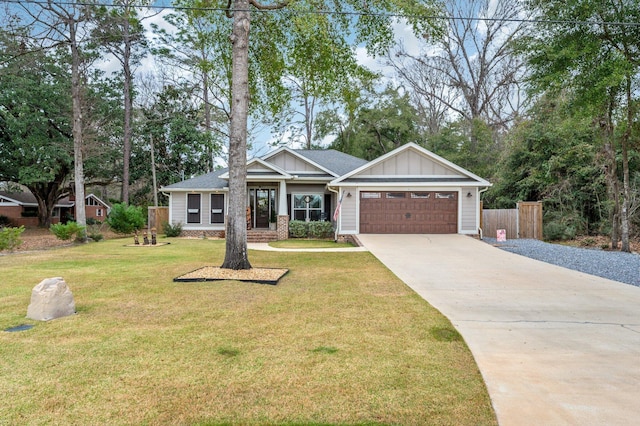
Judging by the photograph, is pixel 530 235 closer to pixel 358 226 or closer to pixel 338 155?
pixel 358 226

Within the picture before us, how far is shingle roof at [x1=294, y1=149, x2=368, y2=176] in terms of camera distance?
19980 mm

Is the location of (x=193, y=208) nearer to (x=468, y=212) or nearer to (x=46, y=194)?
(x=468, y=212)

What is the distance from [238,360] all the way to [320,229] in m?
13.7

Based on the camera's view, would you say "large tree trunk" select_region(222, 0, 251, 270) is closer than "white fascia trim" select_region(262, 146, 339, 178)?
Yes

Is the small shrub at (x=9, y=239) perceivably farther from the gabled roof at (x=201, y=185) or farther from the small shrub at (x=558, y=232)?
the small shrub at (x=558, y=232)

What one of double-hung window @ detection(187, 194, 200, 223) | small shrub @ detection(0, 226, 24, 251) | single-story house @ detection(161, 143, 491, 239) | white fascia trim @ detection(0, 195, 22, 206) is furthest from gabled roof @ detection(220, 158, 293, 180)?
white fascia trim @ detection(0, 195, 22, 206)

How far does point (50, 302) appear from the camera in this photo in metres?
4.88

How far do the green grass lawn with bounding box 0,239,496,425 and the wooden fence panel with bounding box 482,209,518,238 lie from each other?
1375cm

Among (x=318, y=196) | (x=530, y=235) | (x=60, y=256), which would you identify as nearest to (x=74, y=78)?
(x=60, y=256)

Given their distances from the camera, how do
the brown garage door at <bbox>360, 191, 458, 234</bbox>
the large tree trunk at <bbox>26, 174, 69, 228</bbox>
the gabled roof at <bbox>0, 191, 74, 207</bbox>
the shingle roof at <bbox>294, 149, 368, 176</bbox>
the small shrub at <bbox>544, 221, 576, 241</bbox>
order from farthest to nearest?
the gabled roof at <bbox>0, 191, 74, 207</bbox>
the large tree trunk at <bbox>26, 174, 69, 228</bbox>
the shingle roof at <bbox>294, 149, 368, 176</bbox>
the small shrub at <bbox>544, 221, 576, 241</bbox>
the brown garage door at <bbox>360, 191, 458, 234</bbox>

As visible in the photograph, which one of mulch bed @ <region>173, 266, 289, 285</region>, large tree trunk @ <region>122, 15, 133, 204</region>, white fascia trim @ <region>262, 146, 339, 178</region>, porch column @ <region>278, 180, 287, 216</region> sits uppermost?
large tree trunk @ <region>122, 15, 133, 204</region>

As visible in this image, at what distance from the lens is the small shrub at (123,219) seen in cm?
1750

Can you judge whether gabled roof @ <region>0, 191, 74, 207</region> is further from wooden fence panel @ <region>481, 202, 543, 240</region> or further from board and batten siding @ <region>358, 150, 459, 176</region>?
wooden fence panel @ <region>481, 202, 543, 240</region>

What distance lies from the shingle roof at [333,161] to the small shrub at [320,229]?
120 inches
